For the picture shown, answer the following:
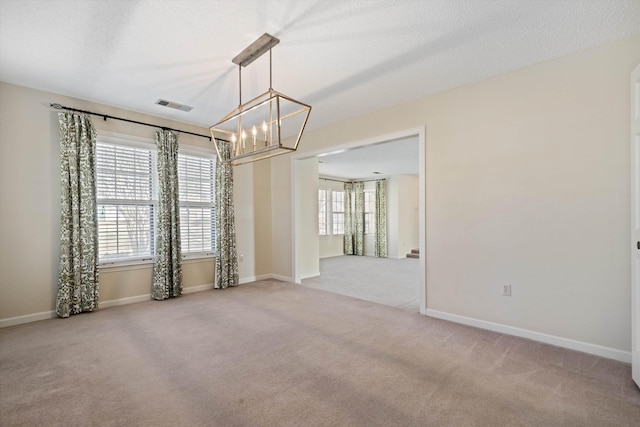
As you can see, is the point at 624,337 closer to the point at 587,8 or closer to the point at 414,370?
the point at 414,370

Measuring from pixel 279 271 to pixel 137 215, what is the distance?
2621mm

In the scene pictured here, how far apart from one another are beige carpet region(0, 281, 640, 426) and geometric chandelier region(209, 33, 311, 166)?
5.95 feet

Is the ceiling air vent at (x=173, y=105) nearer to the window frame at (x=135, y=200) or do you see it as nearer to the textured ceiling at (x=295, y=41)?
the textured ceiling at (x=295, y=41)

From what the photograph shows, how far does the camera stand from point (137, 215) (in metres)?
4.39

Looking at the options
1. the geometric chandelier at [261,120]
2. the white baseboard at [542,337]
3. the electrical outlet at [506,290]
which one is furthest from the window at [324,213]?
the electrical outlet at [506,290]

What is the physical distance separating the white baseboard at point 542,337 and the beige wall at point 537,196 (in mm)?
44

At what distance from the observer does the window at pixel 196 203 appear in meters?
4.88

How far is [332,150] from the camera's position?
4.93 meters

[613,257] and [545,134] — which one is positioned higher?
[545,134]

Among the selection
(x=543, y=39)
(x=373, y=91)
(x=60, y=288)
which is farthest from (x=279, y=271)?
(x=543, y=39)

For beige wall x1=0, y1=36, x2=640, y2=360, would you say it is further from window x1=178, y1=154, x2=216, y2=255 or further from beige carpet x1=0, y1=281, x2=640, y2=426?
window x1=178, y1=154, x2=216, y2=255

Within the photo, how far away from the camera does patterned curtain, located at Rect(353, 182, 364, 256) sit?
10219mm

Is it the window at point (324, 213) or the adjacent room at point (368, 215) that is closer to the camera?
the adjacent room at point (368, 215)

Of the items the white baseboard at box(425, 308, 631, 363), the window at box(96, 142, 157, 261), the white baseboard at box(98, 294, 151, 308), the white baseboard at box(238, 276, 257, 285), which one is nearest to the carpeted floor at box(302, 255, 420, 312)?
the white baseboard at box(425, 308, 631, 363)
